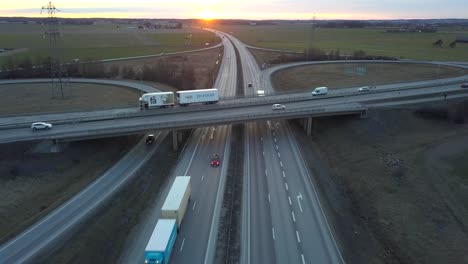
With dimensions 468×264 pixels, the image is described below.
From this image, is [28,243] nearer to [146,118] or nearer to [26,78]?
[146,118]

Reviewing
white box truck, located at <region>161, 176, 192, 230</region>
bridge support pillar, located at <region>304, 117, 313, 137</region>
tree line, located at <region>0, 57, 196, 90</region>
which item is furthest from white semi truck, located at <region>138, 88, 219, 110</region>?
white box truck, located at <region>161, 176, 192, 230</region>

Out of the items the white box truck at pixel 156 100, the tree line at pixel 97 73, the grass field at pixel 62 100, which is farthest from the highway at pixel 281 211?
the tree line at pixel 97 73

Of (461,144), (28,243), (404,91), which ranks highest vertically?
(404,91)

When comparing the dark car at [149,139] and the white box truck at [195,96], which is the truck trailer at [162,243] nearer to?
the dark car at [149,139]

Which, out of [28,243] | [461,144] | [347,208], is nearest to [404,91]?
[461,144]

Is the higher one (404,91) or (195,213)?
(404,91)

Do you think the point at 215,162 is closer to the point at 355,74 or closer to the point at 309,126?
the point at 309,126
